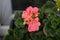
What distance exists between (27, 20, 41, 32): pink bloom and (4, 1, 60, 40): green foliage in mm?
29

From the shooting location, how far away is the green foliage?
1.03m

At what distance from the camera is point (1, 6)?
1.51 meters

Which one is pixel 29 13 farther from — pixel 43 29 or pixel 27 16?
pixel 43 29

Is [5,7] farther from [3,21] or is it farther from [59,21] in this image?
[59,21]

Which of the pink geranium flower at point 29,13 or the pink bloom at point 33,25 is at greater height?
the pink geranium flower at point 29,13

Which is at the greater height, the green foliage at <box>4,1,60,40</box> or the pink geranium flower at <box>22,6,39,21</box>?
the pink geranium flower at <box>22,6,39,21</box>

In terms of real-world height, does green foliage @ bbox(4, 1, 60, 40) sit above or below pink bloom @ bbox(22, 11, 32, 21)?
below

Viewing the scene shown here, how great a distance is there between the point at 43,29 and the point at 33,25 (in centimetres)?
7

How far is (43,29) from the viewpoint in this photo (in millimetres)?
1064

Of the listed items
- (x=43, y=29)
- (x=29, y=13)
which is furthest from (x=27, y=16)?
(x=43, y=29)

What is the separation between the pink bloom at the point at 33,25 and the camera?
3.44ft

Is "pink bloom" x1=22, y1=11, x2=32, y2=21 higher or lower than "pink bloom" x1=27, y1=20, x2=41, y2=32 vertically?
higher

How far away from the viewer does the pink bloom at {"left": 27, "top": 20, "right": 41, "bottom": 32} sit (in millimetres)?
1049

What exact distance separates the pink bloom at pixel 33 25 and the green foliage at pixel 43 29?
0.03 metres
